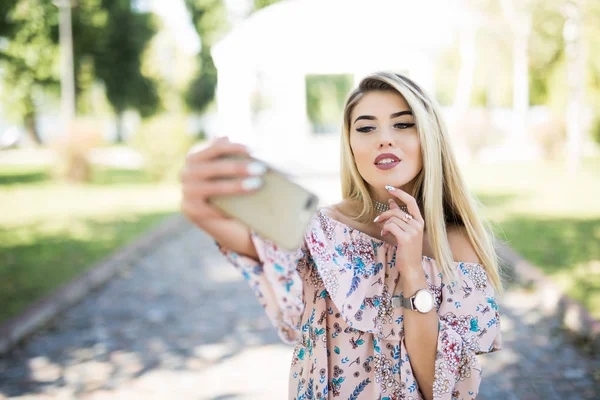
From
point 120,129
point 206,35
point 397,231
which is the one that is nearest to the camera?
point 397,231

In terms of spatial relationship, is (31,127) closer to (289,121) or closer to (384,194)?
(289,121)

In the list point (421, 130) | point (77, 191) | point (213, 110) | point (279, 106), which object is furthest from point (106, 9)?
point (421, 130)

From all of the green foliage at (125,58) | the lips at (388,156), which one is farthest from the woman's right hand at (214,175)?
the green foliage at (125,58)

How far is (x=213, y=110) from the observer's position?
46.3 metres

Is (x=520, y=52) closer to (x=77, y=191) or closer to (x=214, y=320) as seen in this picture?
(x=77, y=191)

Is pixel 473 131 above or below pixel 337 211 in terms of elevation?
above

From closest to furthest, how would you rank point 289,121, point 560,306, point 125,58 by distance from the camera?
1. point 560,306
2. point 289,121
3. point 125,58

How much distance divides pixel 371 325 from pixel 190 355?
10.5 ft

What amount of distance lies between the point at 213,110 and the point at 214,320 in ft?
139

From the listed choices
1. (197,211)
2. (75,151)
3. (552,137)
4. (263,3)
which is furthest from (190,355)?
(263,3)

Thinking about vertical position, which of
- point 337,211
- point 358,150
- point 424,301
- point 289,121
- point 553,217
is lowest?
point 553,217

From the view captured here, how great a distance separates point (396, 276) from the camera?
1748 millimetres

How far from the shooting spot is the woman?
163 cm

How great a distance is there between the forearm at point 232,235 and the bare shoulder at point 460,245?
2.78 feet
